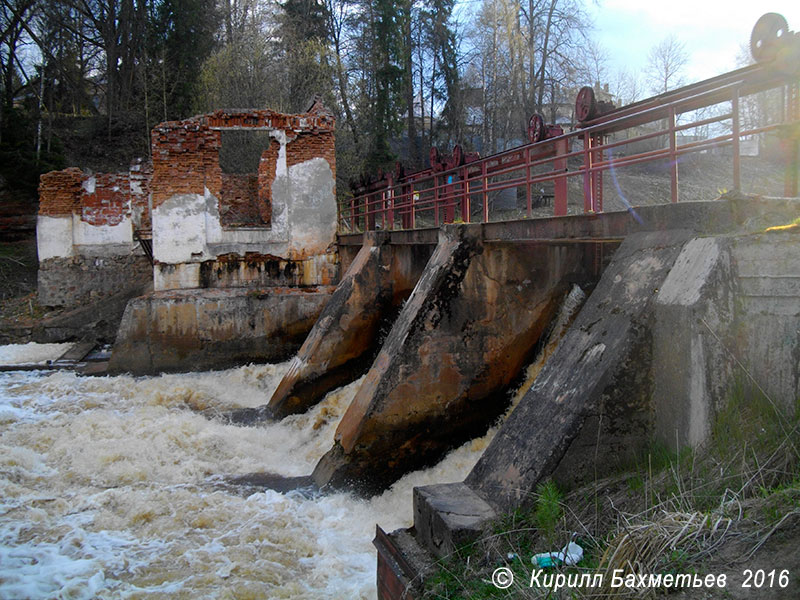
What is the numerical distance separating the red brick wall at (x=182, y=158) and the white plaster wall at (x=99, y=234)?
499cm

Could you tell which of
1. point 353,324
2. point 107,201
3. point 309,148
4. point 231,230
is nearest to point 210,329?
point 231,230

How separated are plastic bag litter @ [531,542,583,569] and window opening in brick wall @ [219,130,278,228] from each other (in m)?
10.6

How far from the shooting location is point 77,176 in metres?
16.2

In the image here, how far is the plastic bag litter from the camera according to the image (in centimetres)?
313

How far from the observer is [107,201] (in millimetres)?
16281

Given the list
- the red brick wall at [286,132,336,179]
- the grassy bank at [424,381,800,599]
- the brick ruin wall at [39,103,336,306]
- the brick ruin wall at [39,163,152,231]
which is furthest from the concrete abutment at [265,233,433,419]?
the brick ruin wall at [39,163,152,231]

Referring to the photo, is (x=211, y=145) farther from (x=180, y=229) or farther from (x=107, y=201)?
(x=107, y=201)

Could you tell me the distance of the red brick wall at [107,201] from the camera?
16203mm

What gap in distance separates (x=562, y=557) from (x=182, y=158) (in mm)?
11172

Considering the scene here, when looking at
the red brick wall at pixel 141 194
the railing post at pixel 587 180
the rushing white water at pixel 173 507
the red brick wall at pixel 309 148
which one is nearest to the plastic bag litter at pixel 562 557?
the rushing white water at pixel 173 507

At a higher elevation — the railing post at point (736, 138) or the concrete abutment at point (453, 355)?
the railing post at point (736, 138)

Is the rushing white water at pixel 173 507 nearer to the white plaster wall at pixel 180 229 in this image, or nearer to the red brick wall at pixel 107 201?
the white plaster wall at pixel 180 229

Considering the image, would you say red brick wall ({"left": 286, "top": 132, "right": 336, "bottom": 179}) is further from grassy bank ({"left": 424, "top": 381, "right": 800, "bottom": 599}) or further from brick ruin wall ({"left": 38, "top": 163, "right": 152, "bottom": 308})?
grassy bank ({"left": 424, "top": 381, "right": 800, "bottom": 599})

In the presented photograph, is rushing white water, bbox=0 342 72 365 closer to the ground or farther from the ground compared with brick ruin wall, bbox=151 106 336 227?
closer to the ground
